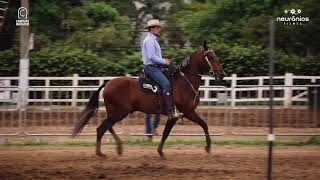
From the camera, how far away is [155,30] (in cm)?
1179

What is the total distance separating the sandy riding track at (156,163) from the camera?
9594 millimetres

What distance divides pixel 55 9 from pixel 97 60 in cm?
481

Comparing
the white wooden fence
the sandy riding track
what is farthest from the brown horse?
the white wooden fence

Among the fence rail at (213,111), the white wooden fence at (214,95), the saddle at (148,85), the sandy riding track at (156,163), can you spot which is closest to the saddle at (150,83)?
the saddle at (148,85)

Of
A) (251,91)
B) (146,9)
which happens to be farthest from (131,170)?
(146,9)

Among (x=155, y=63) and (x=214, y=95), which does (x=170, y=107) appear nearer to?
(x=155, y=63)

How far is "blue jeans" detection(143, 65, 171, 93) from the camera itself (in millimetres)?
11703

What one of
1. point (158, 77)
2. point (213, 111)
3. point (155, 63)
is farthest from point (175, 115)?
point (213, 111)

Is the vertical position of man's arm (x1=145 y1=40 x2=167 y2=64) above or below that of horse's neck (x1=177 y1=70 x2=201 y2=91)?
above

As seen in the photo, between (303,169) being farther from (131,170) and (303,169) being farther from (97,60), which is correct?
(97,60)

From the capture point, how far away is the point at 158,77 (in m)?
11.7

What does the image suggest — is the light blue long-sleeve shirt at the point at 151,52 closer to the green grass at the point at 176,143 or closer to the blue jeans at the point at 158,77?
the blue jeans at the point at 158,77

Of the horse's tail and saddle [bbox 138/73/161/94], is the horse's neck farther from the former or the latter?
the horse's tail

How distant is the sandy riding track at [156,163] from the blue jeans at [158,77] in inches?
55.2
